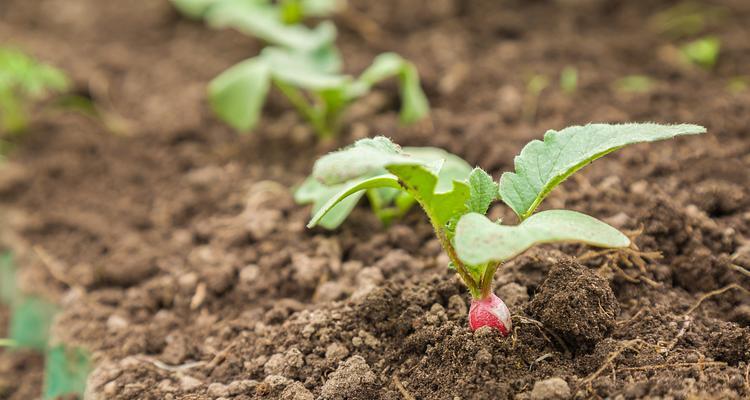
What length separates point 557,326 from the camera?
1538 mm

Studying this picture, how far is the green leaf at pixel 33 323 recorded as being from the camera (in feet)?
7.30

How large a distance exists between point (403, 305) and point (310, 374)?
10.6 inches

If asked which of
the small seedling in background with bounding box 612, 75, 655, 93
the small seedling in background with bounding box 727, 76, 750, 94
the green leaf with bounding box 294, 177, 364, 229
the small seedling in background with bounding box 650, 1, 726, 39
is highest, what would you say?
the green leaf with bounding box 294, 177, 364, 229

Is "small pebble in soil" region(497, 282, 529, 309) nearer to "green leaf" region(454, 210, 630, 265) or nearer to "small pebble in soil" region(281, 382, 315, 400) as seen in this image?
"green leaf" region(454, 210, 630, 265)

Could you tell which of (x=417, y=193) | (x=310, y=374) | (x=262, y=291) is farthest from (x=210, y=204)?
(x=417, y=193)

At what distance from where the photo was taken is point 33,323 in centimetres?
224

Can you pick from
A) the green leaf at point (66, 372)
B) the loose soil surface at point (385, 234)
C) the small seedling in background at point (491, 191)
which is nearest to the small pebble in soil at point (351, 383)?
the loose soil surface at point (385, 234)

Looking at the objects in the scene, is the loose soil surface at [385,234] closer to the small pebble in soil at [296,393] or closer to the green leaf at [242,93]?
the small pebble in soil at [296,393]

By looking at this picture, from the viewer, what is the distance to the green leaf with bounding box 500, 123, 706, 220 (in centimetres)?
147

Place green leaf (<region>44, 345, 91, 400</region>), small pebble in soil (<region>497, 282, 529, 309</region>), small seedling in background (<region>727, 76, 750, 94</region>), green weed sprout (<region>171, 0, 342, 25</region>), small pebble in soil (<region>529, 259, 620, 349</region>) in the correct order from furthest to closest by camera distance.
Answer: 1. green weed sprout (<region>171, 0, 342, 25</region>)
2. small seedling in background (<region>727, 76, 750, 94</region>)
3. green leaf (<region>44, 345, 91, 400</region>)
4. small pebble in soil (<region>497, 282, 529, 309</region>)
5. small pebble in soil (<region>529, 259, 620, 349</region>)

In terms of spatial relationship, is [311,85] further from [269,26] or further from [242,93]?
[269,26]

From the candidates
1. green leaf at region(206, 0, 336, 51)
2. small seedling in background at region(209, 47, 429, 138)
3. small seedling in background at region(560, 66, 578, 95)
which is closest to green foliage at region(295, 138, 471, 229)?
small seedling in background at region(209, 47, 429, 138)

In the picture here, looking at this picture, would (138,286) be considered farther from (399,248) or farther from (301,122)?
(301,122)

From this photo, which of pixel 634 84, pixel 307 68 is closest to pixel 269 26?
pixel 307 68
